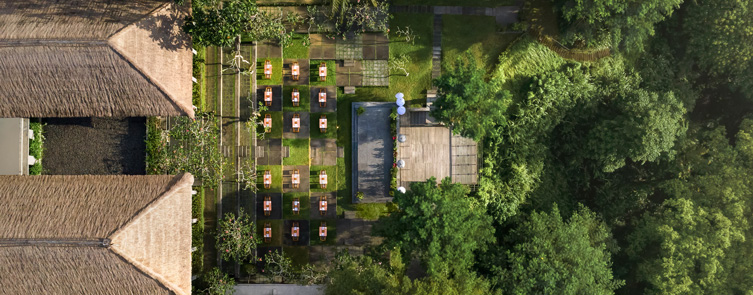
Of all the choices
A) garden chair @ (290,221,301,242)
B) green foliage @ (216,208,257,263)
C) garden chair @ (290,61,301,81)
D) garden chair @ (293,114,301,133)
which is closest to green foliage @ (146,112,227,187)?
green foliage @ (216,208,257,263)

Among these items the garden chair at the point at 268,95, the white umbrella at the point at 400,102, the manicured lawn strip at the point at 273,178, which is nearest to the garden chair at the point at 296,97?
the garden chair at the point at 268,95

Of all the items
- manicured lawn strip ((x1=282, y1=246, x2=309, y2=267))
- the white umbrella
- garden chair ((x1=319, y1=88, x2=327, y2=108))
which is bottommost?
manicured lawn strip ((x1=282, y1=246, x2=309, y2=267))

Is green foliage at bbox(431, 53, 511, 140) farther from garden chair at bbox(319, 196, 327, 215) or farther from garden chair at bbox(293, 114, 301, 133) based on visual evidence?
garden chair at bbox(319, 196, 327, 215)

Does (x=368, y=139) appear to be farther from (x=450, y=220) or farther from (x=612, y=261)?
(x=612, y=261)

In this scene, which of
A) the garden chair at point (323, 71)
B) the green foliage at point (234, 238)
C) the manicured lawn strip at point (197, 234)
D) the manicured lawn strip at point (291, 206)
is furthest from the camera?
the manicured lawn strip at point (291, 206)

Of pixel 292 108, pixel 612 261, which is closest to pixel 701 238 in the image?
pixel 612 261

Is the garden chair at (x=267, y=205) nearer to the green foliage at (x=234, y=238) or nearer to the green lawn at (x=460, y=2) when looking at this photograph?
the green foliage at (x=234, y=238)
